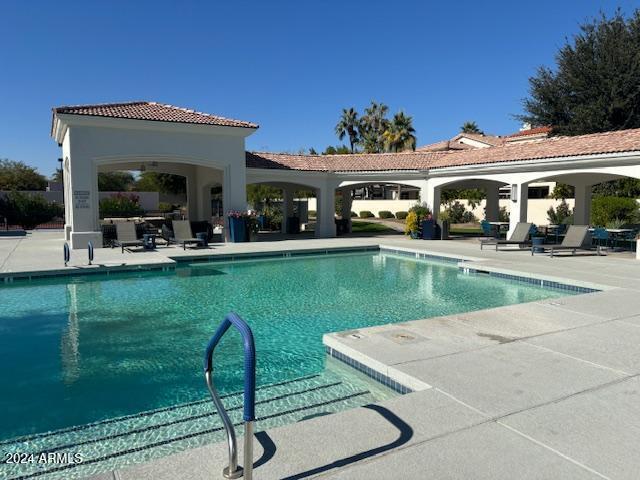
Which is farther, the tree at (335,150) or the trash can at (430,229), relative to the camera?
the tree at (335,150)

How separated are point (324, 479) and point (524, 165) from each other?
19.0 meters

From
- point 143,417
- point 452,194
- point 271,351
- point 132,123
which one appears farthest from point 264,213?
point 143,417

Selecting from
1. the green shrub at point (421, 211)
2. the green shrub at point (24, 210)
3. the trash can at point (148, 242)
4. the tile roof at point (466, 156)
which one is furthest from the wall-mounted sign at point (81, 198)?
the green shrub at point (24, 210)

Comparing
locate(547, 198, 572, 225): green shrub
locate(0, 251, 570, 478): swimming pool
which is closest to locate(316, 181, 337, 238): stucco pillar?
locate(0, 251, 570, 478): swimming pool

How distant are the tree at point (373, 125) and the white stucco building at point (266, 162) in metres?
32.5

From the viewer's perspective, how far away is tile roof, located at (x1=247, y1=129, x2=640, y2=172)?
17594 mm

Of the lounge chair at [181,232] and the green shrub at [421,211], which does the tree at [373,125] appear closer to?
the green shrub at [421,211]

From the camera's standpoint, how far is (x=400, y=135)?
5172cm

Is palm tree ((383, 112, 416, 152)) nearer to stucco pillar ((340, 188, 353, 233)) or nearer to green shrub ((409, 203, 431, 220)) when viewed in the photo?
stucco pillar ((340, 188, 353, 233))

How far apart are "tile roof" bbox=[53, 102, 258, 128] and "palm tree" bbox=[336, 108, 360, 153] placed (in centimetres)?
4588

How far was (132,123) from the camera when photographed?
1867 cm

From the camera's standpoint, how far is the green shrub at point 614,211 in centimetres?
2618

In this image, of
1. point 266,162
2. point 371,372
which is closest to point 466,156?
point 266,162

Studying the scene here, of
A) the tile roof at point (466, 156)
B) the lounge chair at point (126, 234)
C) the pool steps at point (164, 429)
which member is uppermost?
the tile roof at point (466, 156)
